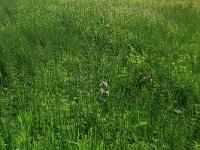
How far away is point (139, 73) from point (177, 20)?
4.75 meters

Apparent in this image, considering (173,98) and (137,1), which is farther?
(137,1)

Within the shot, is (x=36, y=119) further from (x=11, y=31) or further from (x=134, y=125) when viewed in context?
(x=11, y=31)

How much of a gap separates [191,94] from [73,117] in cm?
175

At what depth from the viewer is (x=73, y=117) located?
4.23m

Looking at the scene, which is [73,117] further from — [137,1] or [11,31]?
[137,1]

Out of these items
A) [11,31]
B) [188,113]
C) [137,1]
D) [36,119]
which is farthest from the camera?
[137,1]

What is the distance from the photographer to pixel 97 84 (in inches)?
198

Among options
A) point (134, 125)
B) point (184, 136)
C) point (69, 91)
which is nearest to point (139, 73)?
point (69, 91)

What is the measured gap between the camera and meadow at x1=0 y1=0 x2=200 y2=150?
376 cm

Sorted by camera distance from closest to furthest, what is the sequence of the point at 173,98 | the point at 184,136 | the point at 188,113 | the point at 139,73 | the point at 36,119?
1. the point at 184,136
2. the point at 36,119
3. the point at 188,113
4. the point at 173,98
5. the point at 139,73

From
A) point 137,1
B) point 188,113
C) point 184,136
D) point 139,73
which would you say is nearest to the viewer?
point 184,136

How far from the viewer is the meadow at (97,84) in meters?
3.76

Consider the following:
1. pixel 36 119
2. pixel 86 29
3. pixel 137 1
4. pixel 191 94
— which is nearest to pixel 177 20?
pixel 86 29

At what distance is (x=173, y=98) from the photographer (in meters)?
4.93
